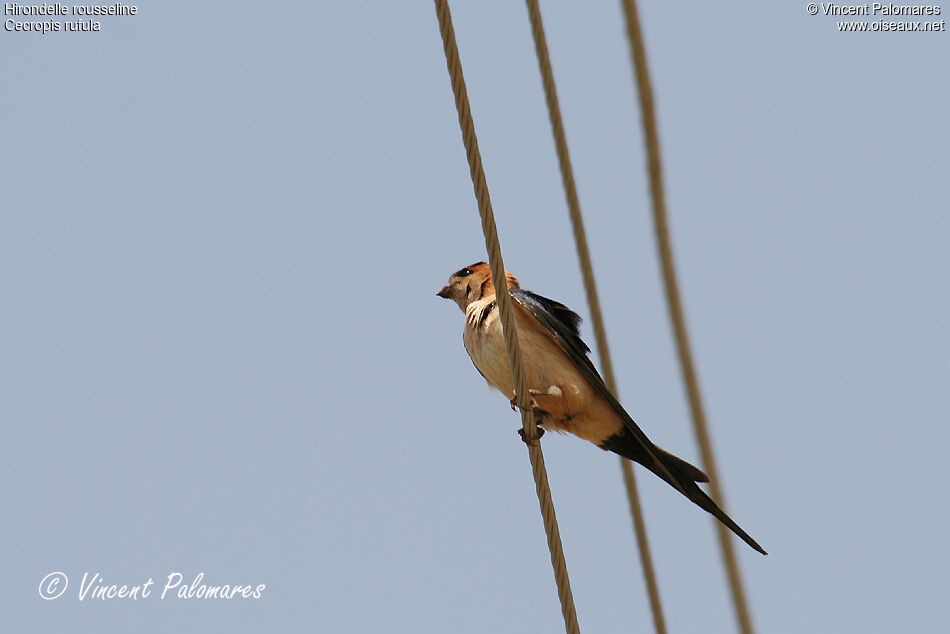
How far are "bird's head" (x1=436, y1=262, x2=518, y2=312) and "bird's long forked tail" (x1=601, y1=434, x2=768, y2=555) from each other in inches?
50.9

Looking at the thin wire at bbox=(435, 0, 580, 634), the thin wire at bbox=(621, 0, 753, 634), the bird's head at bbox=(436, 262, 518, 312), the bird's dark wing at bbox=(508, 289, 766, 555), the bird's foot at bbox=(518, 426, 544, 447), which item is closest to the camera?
the thin wire at bbox=(621, 0, 753, 634)

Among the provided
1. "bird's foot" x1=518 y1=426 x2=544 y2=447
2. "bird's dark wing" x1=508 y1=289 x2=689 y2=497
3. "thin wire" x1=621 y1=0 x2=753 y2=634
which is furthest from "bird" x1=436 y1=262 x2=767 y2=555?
"thin wire" x1=621 y1=0 x2=753 y2=634

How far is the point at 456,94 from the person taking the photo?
382 cm

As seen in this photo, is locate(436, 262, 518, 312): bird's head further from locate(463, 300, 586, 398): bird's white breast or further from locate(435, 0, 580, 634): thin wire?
locate(435, 0, 580, 634): thin wire

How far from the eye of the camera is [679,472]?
18.0ft

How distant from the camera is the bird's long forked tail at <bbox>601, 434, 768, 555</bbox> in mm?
4912

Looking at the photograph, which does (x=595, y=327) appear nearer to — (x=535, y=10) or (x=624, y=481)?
(x=624, y=481)

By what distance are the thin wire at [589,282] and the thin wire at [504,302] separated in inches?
31.5

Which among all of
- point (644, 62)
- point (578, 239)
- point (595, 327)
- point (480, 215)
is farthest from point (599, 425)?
point (644, 62)

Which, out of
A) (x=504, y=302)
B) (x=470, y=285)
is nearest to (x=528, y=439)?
(x=504, y=302)

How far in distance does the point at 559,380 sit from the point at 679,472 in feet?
2.47

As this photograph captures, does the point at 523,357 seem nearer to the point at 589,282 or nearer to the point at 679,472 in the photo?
the point at 589,282

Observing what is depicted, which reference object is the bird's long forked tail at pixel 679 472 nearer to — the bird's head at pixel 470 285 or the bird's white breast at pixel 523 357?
the bird's white breast at pixel 523 357

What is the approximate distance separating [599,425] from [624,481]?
333 mm
